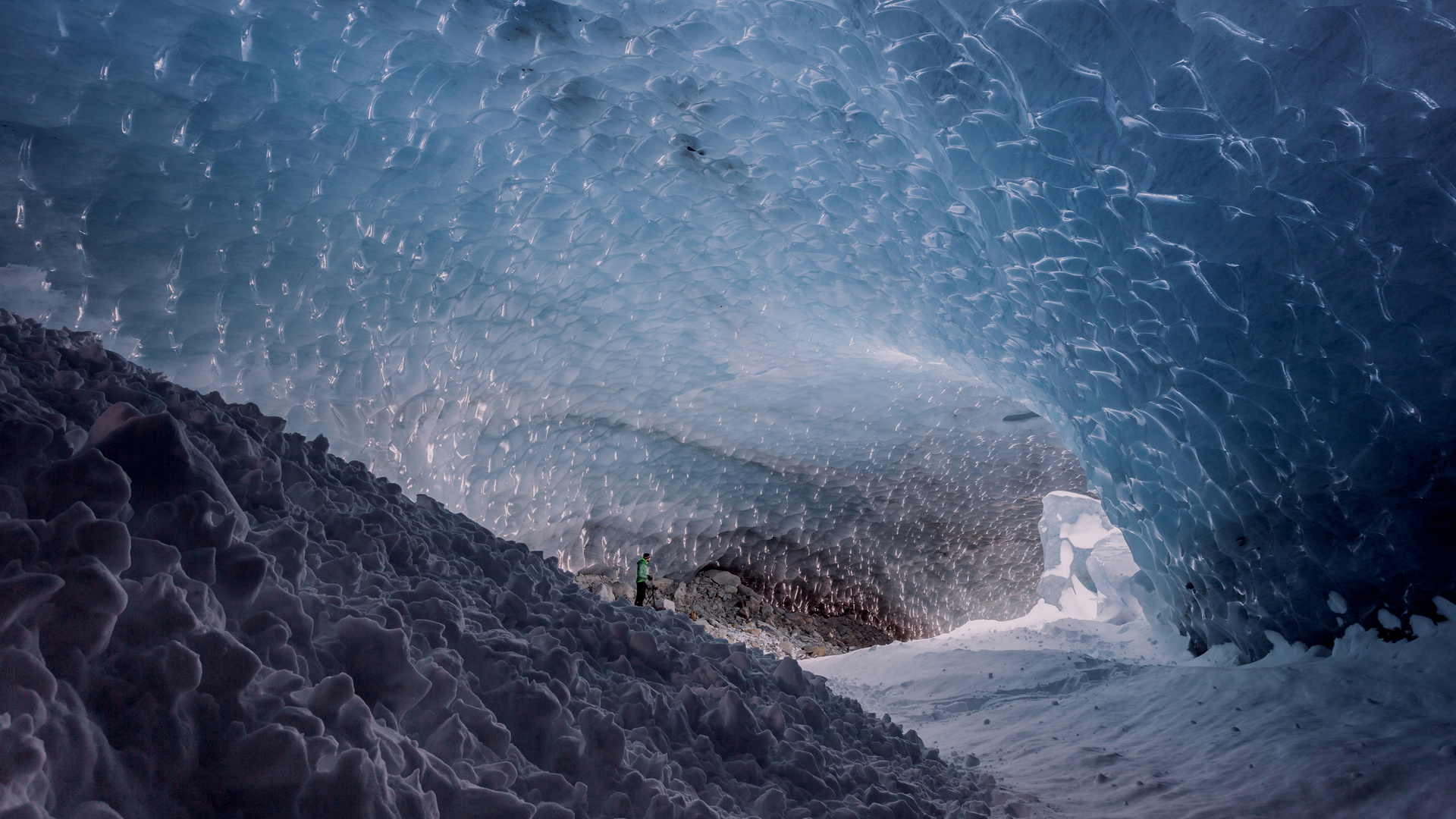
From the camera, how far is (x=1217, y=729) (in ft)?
9.87

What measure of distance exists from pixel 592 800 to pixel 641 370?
213 inches

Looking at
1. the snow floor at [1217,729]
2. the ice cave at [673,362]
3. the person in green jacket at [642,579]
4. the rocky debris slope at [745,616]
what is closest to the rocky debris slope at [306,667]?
the ice cave at [673,362]

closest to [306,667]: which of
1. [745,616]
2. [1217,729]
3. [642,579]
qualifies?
[1217,729]

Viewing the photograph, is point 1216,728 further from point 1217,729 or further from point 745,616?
point 745,616

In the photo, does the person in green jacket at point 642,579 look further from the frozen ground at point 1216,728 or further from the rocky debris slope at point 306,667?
the rocky debris slope at point 306,667

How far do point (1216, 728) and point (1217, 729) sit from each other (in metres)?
0.01

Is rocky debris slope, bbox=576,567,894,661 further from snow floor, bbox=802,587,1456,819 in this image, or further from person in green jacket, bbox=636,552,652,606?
snow floor, bbox=802,587,1456,819

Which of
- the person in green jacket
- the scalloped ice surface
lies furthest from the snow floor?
the person in green jacket

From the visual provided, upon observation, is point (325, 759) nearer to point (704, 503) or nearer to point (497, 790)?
point (497, 790)

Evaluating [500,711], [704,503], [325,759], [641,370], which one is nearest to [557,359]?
[641,370]

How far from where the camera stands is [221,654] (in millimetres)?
1040

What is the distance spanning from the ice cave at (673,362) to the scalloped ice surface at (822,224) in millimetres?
21

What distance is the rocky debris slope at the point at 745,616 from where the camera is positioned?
8719 mm

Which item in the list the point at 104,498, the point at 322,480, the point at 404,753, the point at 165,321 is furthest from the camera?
the point at 165,321
